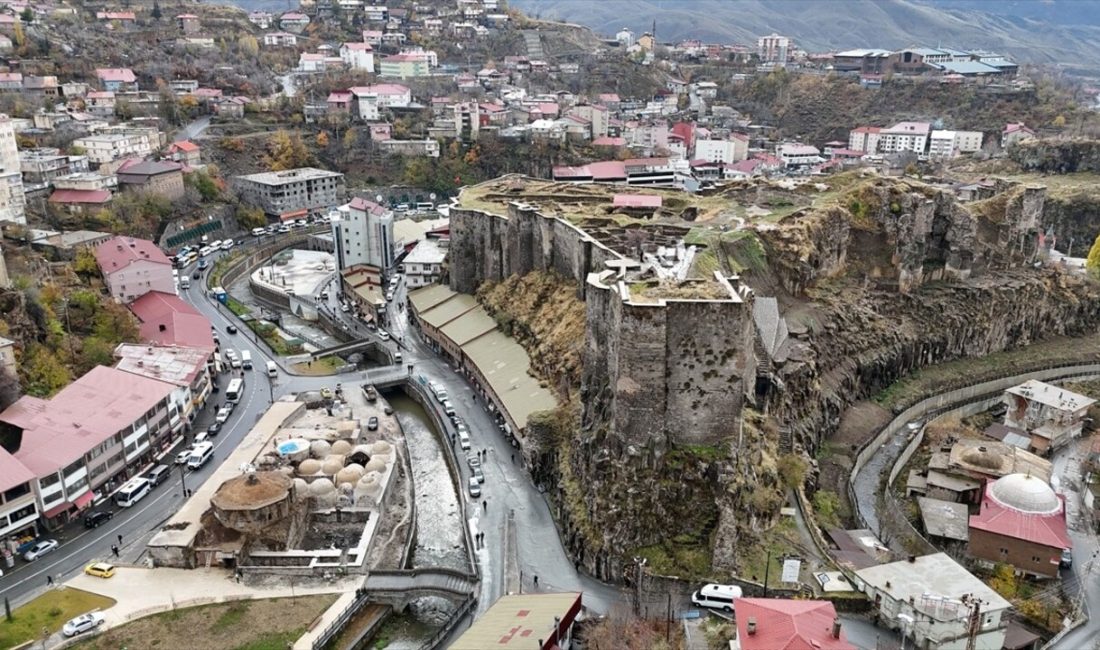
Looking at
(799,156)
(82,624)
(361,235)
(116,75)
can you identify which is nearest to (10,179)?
(361,235)

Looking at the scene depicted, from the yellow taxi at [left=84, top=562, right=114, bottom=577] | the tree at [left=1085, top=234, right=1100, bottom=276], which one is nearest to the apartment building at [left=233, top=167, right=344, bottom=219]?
the yellow taxi at [left=84, top=562, right=114, bottom=577]

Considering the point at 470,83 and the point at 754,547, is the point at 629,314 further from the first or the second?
the point at 470,83

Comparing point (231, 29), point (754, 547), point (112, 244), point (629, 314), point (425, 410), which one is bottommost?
point (425, 410)

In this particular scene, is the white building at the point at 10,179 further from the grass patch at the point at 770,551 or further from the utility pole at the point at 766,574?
the utility pole at the point at 766,574

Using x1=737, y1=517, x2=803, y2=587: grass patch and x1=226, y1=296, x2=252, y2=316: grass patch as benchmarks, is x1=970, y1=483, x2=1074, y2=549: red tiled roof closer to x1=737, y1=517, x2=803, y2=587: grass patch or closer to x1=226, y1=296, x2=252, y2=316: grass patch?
x1=737, y1=517, x2=803, y2=587: grass patch

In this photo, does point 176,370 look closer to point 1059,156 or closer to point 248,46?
point 1059,156

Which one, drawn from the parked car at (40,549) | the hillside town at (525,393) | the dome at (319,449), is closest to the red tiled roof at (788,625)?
the hillside town at (525,393)

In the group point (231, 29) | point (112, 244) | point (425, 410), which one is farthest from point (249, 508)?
point (231, 29)
